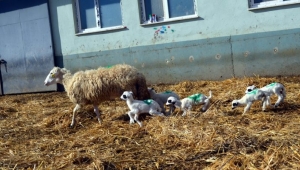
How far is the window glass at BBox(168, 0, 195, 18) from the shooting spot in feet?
32.9

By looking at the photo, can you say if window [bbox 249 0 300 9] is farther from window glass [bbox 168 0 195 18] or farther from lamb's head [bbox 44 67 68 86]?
lamb's head [bbox 44 67 68 86]

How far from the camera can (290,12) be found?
8953 millimetres

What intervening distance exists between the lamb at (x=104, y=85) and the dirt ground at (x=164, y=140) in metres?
0.39

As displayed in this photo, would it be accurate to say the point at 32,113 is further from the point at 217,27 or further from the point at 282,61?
the point at 282,61

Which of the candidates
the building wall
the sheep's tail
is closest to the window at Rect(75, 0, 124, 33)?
the building wall

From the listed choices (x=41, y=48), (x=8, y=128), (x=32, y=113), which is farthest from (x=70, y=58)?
(x=8, y=128)

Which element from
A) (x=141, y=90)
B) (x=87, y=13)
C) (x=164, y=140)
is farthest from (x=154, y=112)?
(x=87, y=13)

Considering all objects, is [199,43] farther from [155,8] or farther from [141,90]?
[141,90]

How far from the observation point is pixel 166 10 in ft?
33.5

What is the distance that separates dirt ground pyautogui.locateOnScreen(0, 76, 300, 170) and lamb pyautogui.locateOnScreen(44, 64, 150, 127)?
1.29ft

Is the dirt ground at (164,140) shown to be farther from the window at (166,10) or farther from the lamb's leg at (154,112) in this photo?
the window at (166,10)

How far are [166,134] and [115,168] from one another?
43.8 inches

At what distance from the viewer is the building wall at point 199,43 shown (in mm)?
9172

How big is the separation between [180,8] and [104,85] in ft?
14.7
